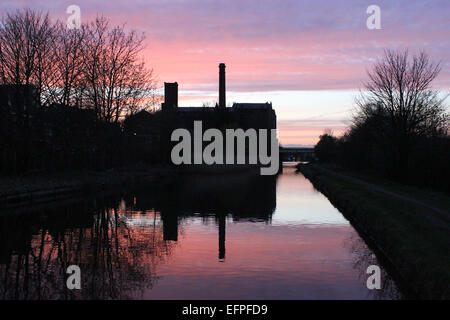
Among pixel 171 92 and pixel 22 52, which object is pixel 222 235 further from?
pixel 171 92

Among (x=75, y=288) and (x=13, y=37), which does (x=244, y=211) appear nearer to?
(x=75, y=288)

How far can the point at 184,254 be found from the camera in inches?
608

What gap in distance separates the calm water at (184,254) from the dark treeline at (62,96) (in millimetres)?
14287

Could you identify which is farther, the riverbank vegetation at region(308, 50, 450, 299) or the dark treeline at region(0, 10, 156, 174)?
the dark treeline at region(0, 10, 156, 174)

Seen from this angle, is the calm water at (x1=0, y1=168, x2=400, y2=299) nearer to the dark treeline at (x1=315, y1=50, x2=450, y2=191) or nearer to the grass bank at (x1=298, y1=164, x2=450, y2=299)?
the grass bank at (x1=298, y1=164, x2=450, y2=299)

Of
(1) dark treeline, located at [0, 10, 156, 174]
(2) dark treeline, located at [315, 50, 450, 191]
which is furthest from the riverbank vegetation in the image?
(1) dark treeline, located at [0, 10, 156, 174]

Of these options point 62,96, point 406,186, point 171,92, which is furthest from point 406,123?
point 171,92

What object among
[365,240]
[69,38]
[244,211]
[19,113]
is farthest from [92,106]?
[365,240]

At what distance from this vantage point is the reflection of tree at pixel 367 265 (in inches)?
449

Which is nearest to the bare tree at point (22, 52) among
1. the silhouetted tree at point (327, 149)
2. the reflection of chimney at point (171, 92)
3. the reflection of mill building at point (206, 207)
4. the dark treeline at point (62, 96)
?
the dark treeline at point (62, 96)

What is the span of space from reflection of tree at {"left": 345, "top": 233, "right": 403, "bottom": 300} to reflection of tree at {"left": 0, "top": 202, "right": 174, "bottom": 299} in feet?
16.6

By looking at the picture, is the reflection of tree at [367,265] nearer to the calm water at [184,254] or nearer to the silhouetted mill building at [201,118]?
the calm water at [184,254]

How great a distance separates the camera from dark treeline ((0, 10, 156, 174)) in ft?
125

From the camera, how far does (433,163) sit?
39.7 m
